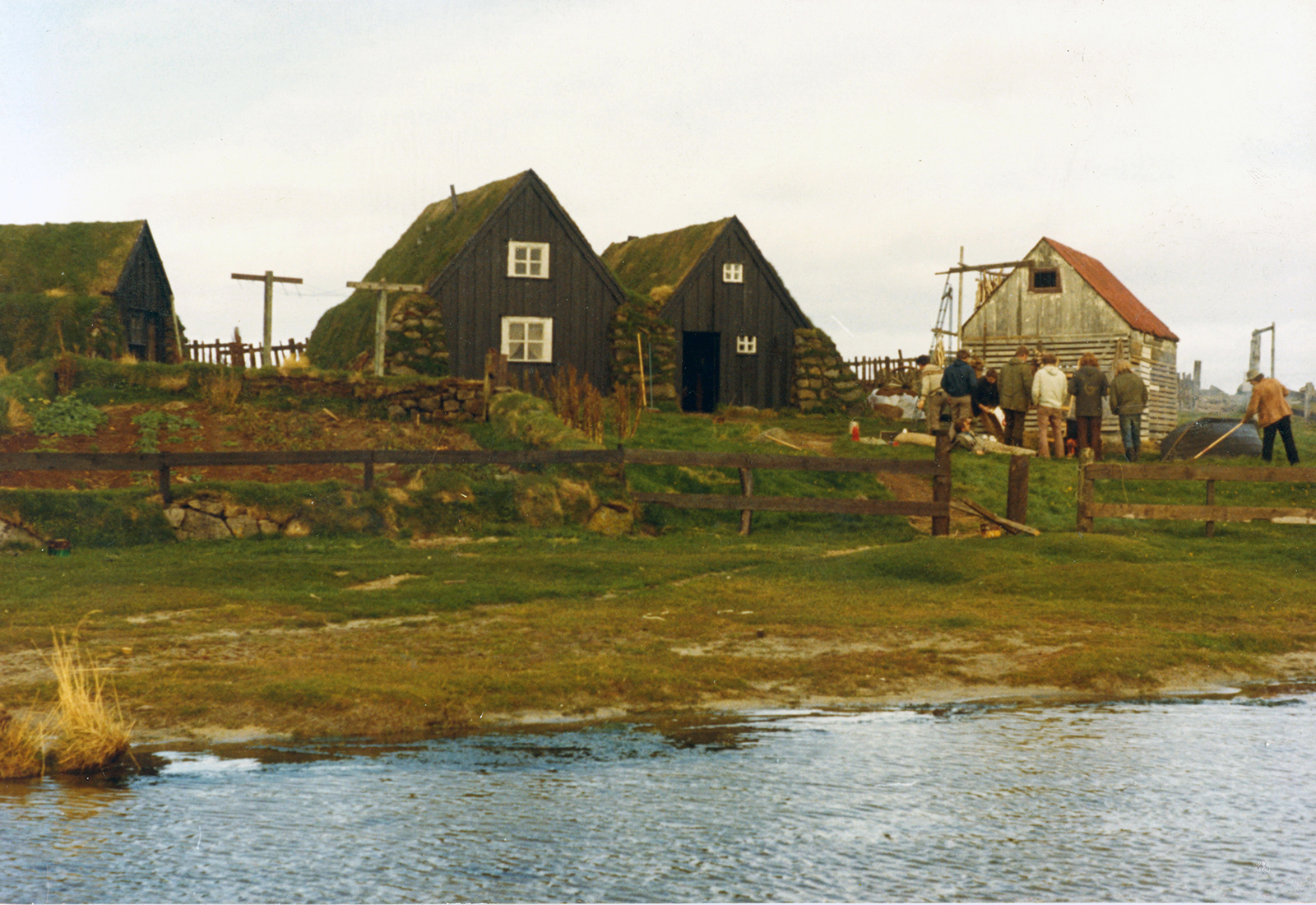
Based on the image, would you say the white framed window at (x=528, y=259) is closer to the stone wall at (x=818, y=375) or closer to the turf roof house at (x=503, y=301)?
the turf roof house at (x=503, y=301)

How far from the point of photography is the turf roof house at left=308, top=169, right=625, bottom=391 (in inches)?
1372

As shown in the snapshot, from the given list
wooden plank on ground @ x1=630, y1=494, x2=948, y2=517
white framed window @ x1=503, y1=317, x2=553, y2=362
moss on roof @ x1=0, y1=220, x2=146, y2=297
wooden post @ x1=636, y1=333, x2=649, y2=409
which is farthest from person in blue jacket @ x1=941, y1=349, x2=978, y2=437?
moss on roof @ x1=0, y1=220, x2=146, y2=297

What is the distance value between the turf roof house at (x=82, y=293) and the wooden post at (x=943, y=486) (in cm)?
2794

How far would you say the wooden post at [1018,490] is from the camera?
1778 centimetres

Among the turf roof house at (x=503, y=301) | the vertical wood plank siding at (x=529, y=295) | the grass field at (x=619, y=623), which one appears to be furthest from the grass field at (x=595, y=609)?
Answer: the vertical wood plank siding at (x=529, y=295)

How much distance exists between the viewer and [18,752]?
728 centimetres

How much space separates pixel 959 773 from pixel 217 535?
1207 cm

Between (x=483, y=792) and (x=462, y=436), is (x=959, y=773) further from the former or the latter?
(x=462, y=436)

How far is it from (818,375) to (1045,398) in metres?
15.5

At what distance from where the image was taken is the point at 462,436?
82.3 ft

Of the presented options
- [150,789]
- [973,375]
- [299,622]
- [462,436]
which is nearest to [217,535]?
[299,622]

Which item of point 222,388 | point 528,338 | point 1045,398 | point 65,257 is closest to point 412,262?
point 528,338

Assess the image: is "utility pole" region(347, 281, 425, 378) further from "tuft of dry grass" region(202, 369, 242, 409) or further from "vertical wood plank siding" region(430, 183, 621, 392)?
"tuft of dry grass" region(202, 369, 242, 409)

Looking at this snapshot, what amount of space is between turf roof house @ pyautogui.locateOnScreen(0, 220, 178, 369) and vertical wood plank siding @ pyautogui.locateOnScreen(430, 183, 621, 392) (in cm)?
1092
